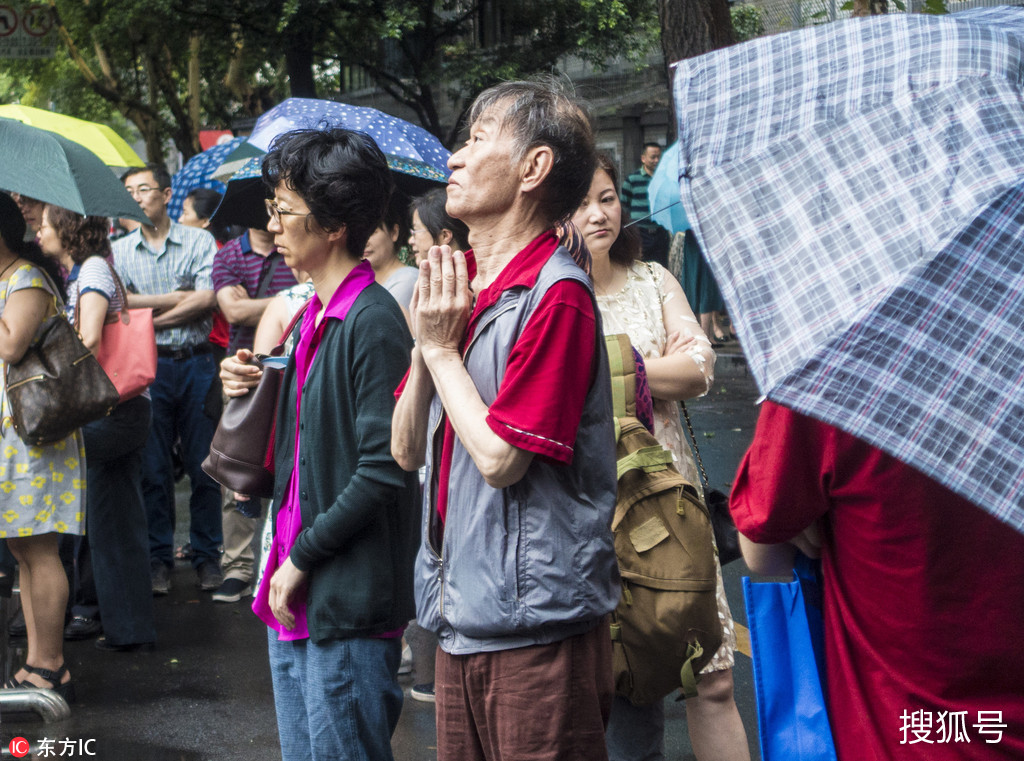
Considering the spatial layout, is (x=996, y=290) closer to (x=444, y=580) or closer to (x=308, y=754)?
(x=444, y=580)

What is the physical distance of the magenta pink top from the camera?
286 cm

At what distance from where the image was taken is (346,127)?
5160 millimetres

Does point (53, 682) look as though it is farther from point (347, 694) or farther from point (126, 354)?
point (347, 694)

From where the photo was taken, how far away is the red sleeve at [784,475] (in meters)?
2.00

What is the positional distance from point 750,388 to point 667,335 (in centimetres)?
1004

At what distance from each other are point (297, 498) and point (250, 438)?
0.82 feet

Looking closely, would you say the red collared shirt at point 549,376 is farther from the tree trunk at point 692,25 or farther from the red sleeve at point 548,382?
the tree trunk at point 692,25

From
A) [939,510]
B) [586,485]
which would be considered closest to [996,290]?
[939,510]

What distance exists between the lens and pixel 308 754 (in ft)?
9.62

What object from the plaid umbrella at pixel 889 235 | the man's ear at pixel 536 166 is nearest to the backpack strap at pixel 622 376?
the man's ear at pixel 536 166

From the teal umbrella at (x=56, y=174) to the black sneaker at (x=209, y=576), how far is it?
2.56m

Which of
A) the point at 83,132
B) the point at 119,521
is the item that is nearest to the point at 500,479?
the point at 119,521

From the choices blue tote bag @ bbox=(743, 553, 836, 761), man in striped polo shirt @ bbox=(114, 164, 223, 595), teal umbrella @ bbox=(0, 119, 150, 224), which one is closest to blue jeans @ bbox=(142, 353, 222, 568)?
man in striped polo shirt @ bbox=(114, 164, 223, 595)

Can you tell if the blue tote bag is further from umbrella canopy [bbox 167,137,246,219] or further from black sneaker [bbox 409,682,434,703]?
umbrella canopy [bbox 167,137,246,219]
